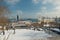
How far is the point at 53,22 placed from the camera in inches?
239

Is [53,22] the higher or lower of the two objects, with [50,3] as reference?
lower

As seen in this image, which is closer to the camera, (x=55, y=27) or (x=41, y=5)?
(x=41, y=5)

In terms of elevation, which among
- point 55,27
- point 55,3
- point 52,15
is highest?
point 55,3

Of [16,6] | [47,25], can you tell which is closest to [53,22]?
[47,25]

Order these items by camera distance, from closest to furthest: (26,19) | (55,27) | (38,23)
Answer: (26,19) < (38,23) < (55,27)

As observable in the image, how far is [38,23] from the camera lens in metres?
6.00

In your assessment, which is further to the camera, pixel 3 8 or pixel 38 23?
pixel 38 23

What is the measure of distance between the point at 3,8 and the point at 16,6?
387 millimetres

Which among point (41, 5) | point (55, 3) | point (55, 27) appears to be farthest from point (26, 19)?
point (55, 27)

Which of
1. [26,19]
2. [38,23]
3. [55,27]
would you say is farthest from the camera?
[55,27]

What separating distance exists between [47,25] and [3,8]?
167 centimetres

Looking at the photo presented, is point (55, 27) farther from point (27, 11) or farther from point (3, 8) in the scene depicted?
point (3, 8)

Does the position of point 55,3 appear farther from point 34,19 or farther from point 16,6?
point 16,6

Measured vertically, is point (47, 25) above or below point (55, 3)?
below
